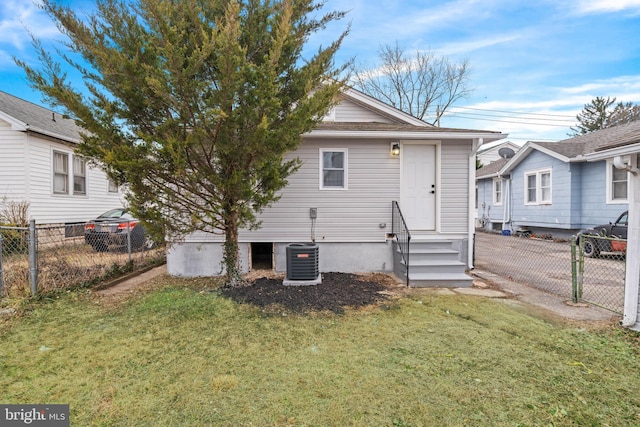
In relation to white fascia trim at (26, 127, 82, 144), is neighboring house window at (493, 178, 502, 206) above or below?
below

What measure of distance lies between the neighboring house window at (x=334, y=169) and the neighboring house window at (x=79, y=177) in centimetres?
942

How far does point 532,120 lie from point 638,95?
272 inches

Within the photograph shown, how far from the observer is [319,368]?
9.35 ft

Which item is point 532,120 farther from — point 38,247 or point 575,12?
point 38,247

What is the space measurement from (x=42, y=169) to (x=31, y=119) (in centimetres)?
161

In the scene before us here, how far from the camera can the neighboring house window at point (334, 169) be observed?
6852 mm

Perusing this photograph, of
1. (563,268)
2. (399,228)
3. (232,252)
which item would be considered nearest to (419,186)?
(399,228)

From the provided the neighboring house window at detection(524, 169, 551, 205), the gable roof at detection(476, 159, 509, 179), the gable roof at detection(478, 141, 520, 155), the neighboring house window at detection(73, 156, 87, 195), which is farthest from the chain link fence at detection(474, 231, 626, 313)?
the gable roof at detection(478, 141, 520, 155)

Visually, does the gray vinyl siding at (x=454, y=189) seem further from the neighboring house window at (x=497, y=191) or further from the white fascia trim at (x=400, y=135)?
the neighboring house window at (x=497, y=191)

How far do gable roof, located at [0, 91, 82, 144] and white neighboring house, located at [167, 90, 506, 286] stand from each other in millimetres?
5714

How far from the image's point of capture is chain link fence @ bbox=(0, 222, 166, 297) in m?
4.75

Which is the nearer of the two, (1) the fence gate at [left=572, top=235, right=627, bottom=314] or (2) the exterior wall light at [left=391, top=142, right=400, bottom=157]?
(1) the fence gate at [left=572, top=235, right=627, bottom=314]

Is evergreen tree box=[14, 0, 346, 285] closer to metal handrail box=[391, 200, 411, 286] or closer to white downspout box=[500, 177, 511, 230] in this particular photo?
metal handrail box=[391, 200, 411, 286]

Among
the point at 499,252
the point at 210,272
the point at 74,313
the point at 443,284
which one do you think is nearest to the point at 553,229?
the point at 499,252
